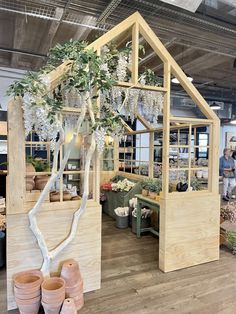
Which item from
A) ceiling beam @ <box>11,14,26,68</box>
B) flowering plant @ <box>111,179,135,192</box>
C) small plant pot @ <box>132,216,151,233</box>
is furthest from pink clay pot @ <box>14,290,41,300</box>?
ceiling beam @ <box>11,14,26,68</box>

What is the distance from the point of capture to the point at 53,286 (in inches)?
86.2

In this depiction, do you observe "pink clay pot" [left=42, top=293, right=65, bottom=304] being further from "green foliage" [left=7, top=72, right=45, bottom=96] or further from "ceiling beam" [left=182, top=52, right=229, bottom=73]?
"ceiling beam" [left=182, top=52, right=229, bottom=73]

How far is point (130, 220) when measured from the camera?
15.4 feet

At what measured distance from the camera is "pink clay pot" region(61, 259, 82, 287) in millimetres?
2275

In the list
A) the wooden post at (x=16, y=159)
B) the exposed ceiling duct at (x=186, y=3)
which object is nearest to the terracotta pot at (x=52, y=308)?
the wooden post at (x=16, y=159)

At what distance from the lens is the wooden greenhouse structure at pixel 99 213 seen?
228cm

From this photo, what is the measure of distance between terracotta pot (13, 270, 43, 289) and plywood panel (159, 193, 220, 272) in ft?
4.82

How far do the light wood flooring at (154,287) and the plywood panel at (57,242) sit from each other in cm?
25

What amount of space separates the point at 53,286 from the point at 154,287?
111 cm

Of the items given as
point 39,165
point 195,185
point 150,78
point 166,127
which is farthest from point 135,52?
point 195,185

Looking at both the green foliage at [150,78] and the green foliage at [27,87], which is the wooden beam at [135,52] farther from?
the green foliage at [27,87]

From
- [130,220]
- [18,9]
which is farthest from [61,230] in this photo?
[18,9]

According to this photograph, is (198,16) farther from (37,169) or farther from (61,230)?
(61,230)

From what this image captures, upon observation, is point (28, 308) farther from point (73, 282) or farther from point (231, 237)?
point (231, 237)
